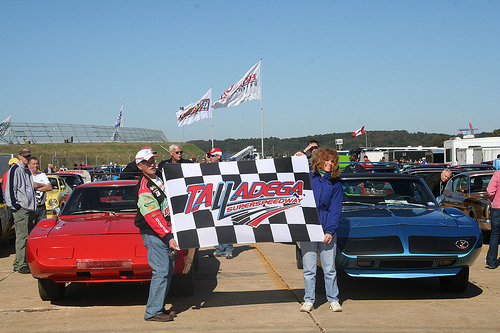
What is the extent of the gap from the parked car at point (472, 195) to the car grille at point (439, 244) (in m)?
4.71

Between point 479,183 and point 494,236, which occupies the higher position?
point 479,183

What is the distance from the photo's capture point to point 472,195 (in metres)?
10.7

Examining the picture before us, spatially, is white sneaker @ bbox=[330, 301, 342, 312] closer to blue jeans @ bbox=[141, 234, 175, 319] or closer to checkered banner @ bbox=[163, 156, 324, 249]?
checkered banner @ bbox=[163, 156, 324, 249]

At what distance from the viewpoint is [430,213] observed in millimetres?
6344

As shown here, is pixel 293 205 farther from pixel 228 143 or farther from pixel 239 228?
pixel 228 143

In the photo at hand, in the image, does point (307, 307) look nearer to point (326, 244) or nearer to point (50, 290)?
point (326, 244)

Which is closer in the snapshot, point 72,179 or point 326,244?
point 326,244

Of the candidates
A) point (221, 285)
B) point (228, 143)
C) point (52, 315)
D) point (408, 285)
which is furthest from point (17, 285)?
point (228, 143)

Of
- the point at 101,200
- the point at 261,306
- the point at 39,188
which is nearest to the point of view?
the point at 261,306

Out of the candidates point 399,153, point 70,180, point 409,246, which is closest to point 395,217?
point 409,246

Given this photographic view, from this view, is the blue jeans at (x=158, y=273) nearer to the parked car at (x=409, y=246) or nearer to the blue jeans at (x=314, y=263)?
the blue jeans at (x=314, y=263)

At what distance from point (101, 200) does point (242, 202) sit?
258cm

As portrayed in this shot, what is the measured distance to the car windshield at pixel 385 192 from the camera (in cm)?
707

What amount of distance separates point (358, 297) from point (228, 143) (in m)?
106
